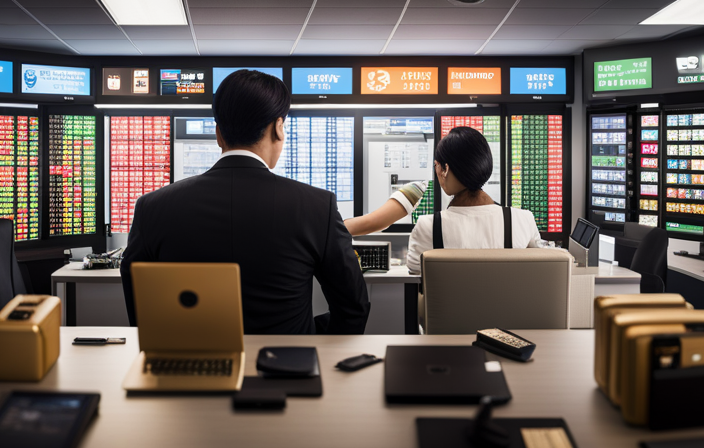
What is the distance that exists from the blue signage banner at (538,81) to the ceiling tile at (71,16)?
3152 millimetres

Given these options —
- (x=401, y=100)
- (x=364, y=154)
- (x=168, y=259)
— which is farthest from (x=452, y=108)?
(x=168, y=259)

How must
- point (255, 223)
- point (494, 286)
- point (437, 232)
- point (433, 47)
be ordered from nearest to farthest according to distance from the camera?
point (255, 223) → point (494, 286) → point (437, 232) → point (433, 47)

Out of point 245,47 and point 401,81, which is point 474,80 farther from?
point 245,47

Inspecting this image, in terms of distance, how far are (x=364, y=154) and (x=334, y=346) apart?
3794 mm

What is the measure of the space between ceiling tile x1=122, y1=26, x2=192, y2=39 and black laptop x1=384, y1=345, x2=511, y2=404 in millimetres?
3426

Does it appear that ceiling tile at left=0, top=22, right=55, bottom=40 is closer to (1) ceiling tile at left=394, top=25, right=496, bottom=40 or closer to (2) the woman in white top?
(1) ceiling tile at left=394, top=25, right=496, bottom=40

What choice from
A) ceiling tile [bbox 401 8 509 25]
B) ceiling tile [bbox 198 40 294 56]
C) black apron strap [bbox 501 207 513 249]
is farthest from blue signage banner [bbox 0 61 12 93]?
black apron strap [bbox 501 207 513 249]

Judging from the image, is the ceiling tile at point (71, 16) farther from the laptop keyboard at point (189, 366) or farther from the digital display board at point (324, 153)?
the laptop keyboard at point (189, 366)

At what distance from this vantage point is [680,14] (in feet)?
12.2

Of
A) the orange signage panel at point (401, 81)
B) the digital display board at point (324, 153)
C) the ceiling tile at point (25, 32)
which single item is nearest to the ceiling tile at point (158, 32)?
the ceiling tile at point (25, 32)

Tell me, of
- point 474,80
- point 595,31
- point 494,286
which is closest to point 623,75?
point 595,31

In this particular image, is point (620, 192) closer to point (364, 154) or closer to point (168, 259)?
point (364, 154)

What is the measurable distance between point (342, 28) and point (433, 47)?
88 cm

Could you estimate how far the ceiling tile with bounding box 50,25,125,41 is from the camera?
3.85 m
